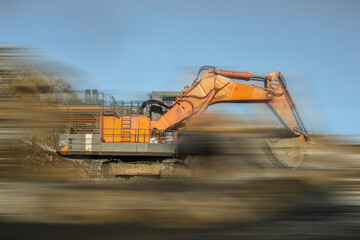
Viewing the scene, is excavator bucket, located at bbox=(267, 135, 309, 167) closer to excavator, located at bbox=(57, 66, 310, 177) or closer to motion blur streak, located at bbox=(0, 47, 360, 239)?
motion blur streak, located at bbox=(0, 47, 360, 239)

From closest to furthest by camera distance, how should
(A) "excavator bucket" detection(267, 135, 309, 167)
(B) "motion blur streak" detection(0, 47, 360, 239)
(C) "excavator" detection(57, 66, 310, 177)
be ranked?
(B) "motion blur streak" detection(0, 47, 360, 239) → (A) "excavator bucket" detection(267, 135, 309, 167) → (C) "excavator" detection(57, 66, 310, 177)

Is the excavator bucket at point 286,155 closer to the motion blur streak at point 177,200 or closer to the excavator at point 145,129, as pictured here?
the motion blur streak at point 177,200

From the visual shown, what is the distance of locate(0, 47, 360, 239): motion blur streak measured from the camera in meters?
0.89

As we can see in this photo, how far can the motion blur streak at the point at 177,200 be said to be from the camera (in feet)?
2.93

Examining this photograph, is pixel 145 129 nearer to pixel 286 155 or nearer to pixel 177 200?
pixel 286 155

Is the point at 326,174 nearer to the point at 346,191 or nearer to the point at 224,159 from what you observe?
the point at 346,191

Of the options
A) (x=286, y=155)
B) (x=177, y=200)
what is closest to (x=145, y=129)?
(x=286, y=155)

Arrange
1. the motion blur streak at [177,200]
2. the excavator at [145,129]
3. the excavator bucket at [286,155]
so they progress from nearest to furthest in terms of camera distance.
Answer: the motion blur streak at [177,200]
the excavator bucket at [286,155]
the excavator at [145,129]

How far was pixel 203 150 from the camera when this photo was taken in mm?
1437

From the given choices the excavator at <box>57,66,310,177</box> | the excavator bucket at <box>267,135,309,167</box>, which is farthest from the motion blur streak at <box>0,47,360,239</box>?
the excavator at <box>57,66,310,177</box>

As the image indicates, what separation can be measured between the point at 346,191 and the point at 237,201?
391 millimetres

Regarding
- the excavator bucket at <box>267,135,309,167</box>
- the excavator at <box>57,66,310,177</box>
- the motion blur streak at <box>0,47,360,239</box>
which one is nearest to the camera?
the motion blur streak at <box>0,47,360,239</box>

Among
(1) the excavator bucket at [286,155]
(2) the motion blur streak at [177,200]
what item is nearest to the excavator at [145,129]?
(1) the excavator bucket at [286,155]

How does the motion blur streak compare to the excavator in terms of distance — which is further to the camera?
the excavator
